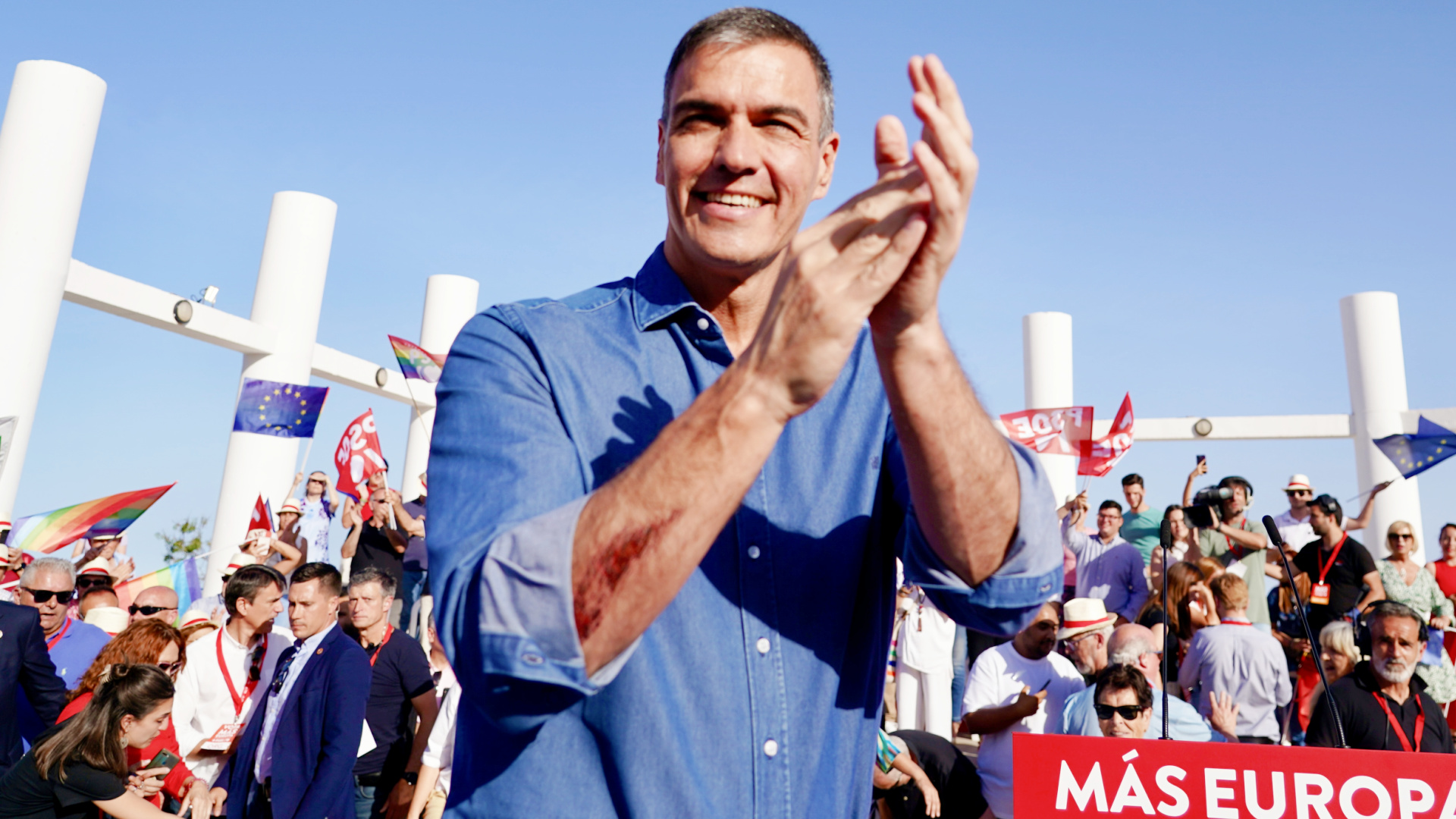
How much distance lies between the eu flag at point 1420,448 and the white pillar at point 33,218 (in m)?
12.9

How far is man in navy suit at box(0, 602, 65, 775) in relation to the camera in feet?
18.8

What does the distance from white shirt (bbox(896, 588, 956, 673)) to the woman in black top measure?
18.1ft

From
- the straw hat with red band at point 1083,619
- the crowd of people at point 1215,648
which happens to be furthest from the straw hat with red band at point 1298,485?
the straw hat with red band at point 1083,619

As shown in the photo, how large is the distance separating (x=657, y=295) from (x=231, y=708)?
5.83 meters

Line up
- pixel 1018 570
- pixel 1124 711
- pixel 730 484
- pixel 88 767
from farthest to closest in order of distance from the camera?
1. pixel 1124 711
2. pixel 88 767
3. pixel 1018 570
4. pixel 730 484

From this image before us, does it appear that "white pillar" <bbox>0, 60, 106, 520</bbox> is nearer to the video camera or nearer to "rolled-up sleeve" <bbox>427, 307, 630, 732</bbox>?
the video camera

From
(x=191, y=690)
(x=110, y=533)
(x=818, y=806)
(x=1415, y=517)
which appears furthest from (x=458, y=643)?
(x=1415, y=517)

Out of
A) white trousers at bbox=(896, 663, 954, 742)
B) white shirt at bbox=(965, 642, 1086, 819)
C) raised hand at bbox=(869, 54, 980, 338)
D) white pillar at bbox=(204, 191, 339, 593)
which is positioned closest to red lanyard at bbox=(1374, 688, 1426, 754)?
white shirt at bbox=(965, 642, 1086, 819)

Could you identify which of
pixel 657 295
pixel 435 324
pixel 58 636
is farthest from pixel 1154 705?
pixel 435 324

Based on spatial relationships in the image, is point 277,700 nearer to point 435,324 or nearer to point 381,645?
point 381,645

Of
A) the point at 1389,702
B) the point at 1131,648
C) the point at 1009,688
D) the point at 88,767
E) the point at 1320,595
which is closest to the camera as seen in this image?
the point at 88,767

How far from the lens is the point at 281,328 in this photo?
11.2 metres

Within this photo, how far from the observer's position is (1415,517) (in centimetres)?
1172

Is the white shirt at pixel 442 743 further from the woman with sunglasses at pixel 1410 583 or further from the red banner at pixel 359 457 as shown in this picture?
the woman with sunglasses at pixel 1410 583
